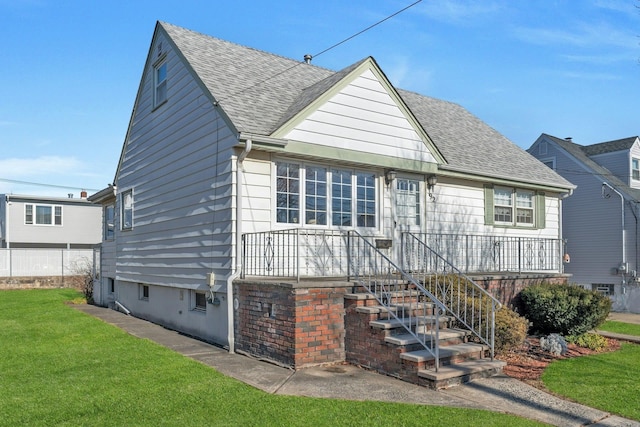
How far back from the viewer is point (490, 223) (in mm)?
14000

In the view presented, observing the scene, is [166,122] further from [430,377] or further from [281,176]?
[430,377]

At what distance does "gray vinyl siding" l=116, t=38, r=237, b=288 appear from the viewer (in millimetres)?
9914

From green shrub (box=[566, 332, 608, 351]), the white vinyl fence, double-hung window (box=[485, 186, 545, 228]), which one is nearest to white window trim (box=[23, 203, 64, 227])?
the white vinyl fence

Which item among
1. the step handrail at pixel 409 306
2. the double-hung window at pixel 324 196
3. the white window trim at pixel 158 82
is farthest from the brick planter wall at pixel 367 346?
the white window trim at pixel 158 82

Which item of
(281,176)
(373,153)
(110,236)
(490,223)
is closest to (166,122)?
(281,176)

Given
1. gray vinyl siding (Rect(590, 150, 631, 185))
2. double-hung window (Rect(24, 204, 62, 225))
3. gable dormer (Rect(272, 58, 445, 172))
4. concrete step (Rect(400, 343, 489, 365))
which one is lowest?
concrete step (Rect(400, 343, 489, 365))

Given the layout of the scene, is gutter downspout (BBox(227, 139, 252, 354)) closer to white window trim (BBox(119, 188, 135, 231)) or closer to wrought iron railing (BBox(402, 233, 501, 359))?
wrought iron railing (BBox(402, 233, 501, 359))

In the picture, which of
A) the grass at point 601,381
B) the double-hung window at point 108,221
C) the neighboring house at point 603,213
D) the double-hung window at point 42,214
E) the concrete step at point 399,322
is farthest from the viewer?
the double-hung window at point 42,214

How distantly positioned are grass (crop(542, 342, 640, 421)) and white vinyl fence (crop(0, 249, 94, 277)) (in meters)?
23.0

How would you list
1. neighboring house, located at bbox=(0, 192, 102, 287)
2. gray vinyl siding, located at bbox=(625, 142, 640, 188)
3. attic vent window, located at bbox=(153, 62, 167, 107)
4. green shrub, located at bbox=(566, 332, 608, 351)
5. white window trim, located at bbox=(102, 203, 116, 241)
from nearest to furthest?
green shrub, located at bbox=(566, 332, 608, 351), attic vent window, located at bbox=(153, 62, 167, 107), white window trim, located at bbox=(102, 203, 116, 241), gray vinyl siding, located at bbox=(625, 142, 640, 188), neighboring house, located at bbox=(0, 192, 102, 287)

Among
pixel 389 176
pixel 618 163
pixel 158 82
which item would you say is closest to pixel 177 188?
pixel 158 82

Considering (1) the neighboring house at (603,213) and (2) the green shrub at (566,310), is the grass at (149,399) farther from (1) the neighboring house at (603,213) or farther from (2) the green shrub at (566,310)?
(1) the neighboring house at (603,213)

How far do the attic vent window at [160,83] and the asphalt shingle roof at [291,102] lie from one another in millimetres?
982

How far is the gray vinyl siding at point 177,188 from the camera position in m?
9.91
